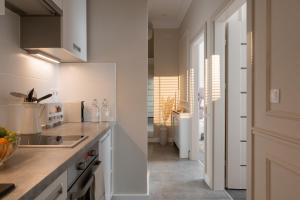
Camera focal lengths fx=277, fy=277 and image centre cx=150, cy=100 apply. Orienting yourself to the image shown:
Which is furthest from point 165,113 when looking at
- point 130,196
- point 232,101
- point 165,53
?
point 130,196

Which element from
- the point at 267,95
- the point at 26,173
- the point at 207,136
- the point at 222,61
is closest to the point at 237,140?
the point at 207,136

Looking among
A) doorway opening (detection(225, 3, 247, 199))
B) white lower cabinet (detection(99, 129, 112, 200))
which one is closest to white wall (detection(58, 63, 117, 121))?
white lower cabinet (detection(99, 129, 112, 200))

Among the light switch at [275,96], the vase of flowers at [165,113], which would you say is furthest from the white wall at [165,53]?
the light switch at [275,96]

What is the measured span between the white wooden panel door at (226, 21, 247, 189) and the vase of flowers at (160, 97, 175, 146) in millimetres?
3165

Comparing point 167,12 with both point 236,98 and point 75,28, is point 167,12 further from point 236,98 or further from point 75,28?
point 75,28

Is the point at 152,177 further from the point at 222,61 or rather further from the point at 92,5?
the point at 92,5

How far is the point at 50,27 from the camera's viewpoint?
2.03 meters

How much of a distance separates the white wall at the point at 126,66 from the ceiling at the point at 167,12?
7.67 feet

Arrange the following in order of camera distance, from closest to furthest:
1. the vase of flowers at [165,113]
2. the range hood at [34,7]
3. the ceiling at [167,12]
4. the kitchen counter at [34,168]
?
the kitchen counter at [34,168] → the range hood at [34,7] → the ceiling at [167,12] → the vase of flowers at [165,113]

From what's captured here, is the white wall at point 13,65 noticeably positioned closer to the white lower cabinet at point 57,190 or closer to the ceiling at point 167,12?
the white lower cabinet at point 57,190

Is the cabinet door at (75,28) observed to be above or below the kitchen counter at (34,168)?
above

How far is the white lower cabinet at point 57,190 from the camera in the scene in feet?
Answer: 3.30

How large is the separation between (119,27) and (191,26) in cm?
223

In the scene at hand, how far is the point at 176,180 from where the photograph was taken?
3740 millimetres
